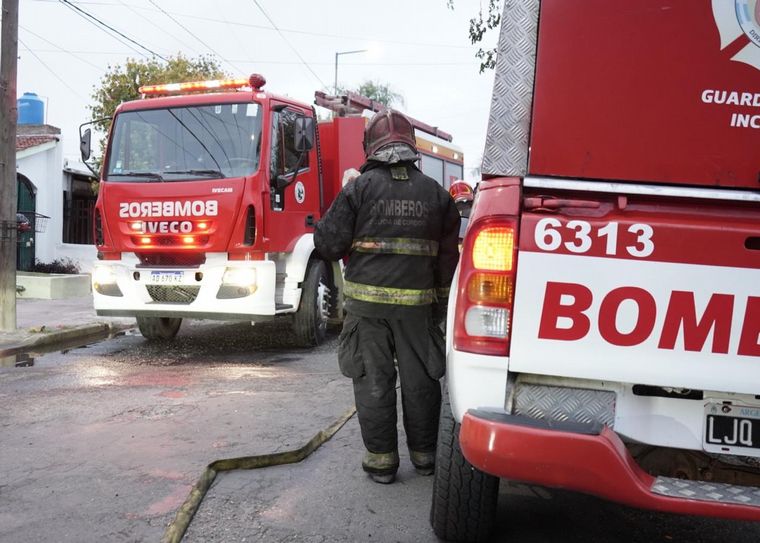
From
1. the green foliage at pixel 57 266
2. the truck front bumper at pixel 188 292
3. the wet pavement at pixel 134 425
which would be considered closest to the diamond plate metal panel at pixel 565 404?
the wet pavement at pixel 134 425

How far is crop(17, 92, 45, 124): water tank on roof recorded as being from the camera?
56.5 feet

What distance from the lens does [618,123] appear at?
2258 millimetres

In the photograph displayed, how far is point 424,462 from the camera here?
3.53 meters

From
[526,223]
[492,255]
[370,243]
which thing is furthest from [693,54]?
[370,243]

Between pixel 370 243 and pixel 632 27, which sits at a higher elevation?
pixel 632 27

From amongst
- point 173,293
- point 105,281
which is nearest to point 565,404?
point 173,293

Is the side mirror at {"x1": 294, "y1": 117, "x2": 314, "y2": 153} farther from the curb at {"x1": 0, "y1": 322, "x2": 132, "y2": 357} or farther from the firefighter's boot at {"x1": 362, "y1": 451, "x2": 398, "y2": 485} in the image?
the firefighter's boot at {"x1": 362, "y1": 451, "x2": 398, "y2": 485}

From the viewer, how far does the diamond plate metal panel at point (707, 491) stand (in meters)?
2.00

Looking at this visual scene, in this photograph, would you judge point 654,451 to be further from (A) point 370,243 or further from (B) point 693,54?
(A) point 370,243

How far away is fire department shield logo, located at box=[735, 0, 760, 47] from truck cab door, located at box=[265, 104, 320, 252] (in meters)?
4.78

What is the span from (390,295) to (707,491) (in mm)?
1655

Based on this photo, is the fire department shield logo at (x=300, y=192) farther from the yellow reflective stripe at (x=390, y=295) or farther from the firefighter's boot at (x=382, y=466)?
the firefighter's boot at (x=382, y=466)

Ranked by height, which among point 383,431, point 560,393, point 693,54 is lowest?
point 383,431

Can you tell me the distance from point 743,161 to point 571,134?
0.55 metres
